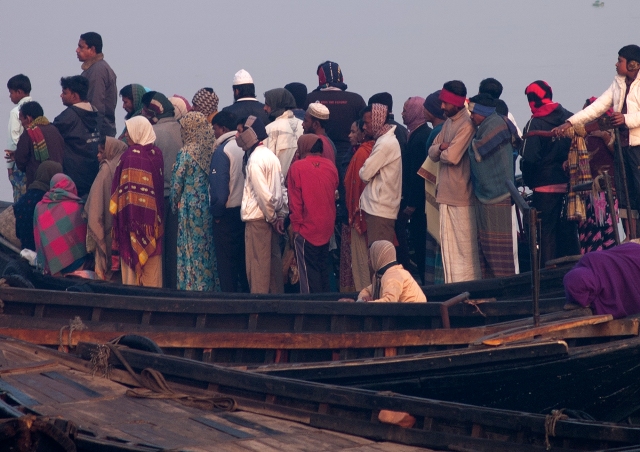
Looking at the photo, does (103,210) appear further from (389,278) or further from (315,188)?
(389,278)

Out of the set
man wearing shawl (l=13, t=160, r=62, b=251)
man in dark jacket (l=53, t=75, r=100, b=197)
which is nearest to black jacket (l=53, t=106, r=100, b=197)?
man in dark jacket (l=53, t=75, r=100, b=197)

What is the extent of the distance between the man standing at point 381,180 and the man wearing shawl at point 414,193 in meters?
0.26

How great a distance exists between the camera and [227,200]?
9641 mm

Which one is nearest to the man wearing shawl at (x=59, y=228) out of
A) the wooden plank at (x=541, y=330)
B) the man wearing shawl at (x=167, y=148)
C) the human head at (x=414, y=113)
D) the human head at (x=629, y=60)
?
the man wearing shawl at (x=167, y=148)

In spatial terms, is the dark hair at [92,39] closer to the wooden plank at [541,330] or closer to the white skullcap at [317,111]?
the white skullcap at [317,111]

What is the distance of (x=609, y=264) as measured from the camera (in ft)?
22.2

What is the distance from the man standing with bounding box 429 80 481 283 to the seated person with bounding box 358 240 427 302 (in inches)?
49.2

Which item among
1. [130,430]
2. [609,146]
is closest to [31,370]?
[130,430]

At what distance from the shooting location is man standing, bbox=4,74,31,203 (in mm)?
11578

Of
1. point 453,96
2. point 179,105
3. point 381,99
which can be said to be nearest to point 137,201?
point 179,105

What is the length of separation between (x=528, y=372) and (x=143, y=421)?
242 centimetres

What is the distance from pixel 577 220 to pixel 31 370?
471 cm

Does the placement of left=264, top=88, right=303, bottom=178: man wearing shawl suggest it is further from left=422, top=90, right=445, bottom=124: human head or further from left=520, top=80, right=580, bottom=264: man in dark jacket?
left=520, top=80, right=580, bottom=264: man in dark jacket

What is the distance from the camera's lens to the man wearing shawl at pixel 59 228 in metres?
10.1
